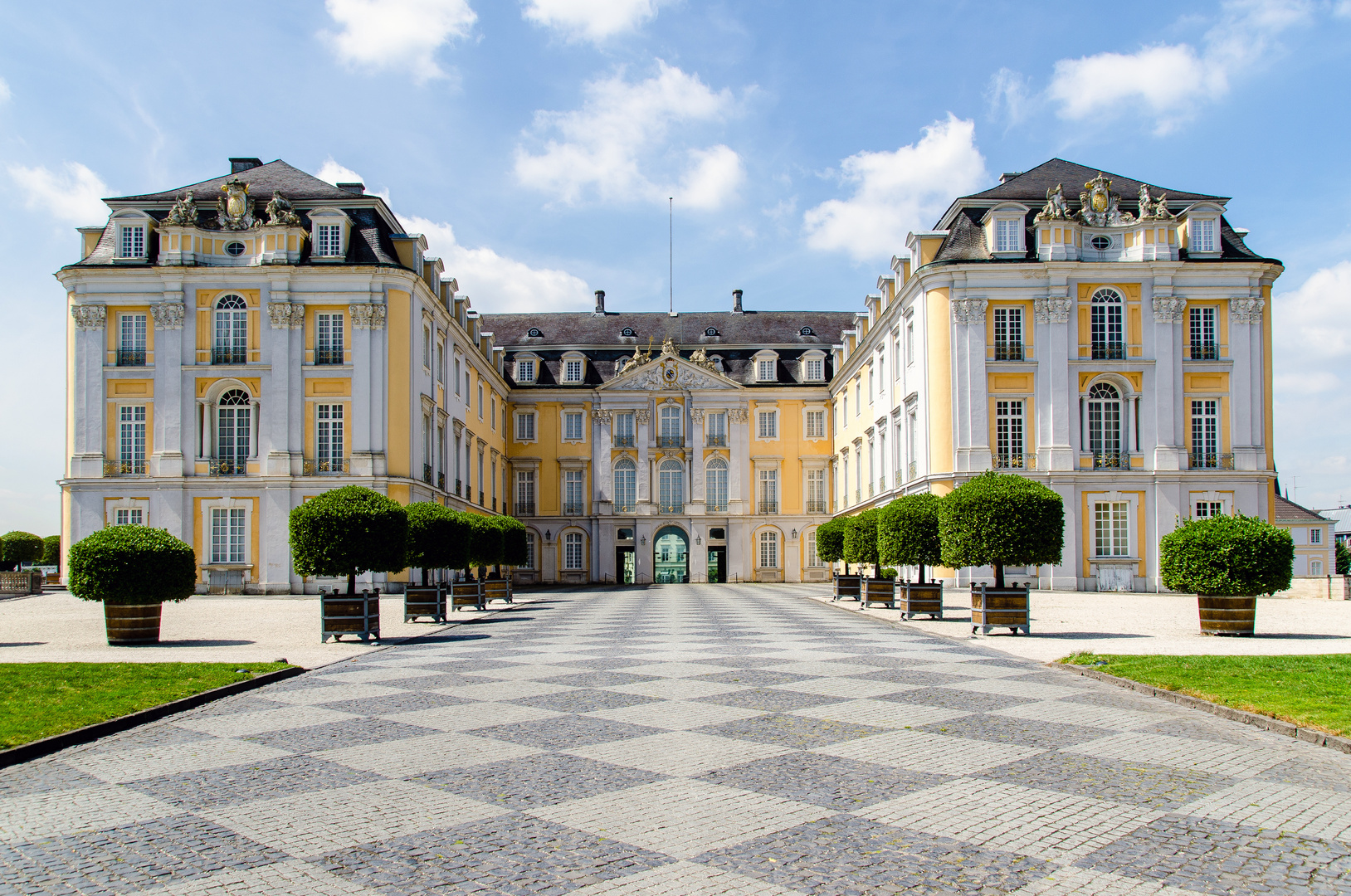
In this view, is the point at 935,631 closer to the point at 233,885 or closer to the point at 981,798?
the point at 981,798

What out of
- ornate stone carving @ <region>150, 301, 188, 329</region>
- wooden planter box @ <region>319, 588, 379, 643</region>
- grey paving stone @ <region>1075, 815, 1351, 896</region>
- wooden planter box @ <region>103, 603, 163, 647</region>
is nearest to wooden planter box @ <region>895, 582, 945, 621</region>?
wooden planter box @ <region>319, 588, 379, 643</region>

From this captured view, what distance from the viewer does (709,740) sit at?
8406 mm

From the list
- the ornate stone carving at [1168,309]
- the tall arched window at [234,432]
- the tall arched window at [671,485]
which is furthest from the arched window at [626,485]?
the ornate stone carving at [1168,309]

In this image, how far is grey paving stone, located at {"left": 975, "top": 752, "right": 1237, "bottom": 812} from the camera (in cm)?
659

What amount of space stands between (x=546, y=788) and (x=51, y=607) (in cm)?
2747

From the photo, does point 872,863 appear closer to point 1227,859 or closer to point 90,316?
point 1227,859

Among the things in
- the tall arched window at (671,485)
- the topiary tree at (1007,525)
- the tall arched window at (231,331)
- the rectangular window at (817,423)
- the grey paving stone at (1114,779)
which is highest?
the tall arched window at (231,331)

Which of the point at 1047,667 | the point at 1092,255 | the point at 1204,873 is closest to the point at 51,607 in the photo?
the point at 1047,667

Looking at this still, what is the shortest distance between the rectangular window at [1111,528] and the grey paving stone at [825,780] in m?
34.2

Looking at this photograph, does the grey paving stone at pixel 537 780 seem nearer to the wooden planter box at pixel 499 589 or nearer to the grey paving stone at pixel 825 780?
the grey paving stone at pixel 825 780

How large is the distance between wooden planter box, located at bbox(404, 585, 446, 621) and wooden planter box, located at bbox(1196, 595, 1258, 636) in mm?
15345

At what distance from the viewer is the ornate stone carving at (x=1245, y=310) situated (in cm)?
3975

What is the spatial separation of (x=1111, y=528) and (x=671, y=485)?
25126 mm

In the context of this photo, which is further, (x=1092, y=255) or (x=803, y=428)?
(x=803, y=428)
